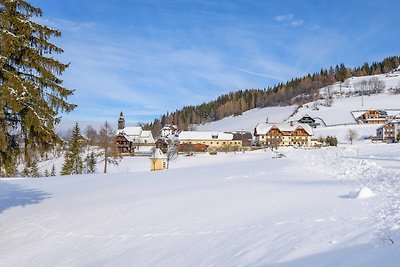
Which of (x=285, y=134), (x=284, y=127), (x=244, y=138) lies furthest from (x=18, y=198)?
(x=284, y=127)

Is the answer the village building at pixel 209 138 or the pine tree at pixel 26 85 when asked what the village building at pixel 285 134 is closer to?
the village building at pixel 209 138

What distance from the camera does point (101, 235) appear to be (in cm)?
1103

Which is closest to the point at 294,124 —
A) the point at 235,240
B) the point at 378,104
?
the point at 378,104

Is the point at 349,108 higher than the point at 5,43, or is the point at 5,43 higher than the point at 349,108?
the point at 349,108

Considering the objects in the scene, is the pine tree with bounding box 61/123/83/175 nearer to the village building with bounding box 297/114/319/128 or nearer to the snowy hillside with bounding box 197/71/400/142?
the snowy hillside with bounding box 197/71/400/142

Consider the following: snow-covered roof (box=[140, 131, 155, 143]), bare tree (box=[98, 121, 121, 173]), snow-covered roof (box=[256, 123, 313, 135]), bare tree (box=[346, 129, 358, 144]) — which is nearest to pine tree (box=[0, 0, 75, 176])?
bare tree (box=[98, 121, 121, 173])

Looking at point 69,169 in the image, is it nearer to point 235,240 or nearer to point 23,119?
point 23,119

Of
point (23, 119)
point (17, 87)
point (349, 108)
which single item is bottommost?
point (23, 119)

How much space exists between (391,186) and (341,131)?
110 metres

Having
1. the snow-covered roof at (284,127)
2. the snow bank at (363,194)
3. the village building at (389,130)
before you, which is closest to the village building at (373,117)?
the village building at (389,130)

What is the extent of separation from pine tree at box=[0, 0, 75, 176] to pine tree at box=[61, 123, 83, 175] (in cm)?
4161

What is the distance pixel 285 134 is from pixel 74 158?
82222mm

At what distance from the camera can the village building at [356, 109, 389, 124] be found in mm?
130250

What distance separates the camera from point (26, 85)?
11.1 metres
